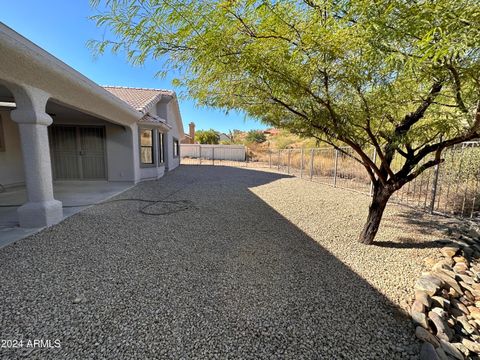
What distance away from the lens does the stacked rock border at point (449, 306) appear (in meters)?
2.03

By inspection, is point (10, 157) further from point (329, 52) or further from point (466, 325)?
point (466, 325)

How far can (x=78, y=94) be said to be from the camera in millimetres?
5027

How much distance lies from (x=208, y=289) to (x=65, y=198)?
6253 millimetres

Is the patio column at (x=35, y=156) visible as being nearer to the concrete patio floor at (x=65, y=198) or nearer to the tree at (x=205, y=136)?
the concrete patio floor at (x=65, y=198)

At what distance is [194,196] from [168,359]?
6161mm

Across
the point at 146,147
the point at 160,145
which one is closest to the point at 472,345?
the point at 146,147

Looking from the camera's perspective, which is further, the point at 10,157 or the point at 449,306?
the point at 10,157

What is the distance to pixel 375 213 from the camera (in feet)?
13.4

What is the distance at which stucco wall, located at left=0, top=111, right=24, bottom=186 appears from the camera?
7414 mm

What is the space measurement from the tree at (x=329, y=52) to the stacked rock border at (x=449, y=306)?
1.79 m

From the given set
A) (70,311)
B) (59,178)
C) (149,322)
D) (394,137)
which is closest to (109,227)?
(70,311)

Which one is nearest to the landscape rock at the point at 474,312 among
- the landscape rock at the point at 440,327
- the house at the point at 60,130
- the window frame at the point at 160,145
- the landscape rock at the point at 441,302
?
the landscape rock at the point at 441,302

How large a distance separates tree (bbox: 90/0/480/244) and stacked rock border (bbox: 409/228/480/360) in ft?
5.89

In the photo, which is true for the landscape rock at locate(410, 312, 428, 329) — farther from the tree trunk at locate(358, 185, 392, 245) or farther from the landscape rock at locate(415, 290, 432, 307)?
the tree trunk at locate(358, 185, 392, 245)
